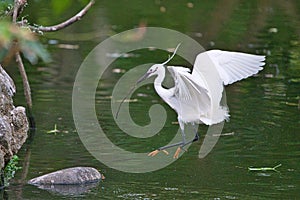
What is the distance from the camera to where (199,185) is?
211 inches

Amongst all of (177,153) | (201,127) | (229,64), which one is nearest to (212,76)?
(229,64)

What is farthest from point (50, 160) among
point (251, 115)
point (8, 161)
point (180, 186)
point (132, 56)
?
point (132, 56)

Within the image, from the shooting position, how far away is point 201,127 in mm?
7316

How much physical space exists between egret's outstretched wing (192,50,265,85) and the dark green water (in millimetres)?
495

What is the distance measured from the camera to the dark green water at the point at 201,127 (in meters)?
5.27

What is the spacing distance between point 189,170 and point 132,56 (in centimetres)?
488

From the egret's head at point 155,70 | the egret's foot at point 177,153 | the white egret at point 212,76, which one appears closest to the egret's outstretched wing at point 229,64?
the white egret at point 212,76

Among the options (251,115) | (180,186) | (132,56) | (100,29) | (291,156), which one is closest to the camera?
(180,186)

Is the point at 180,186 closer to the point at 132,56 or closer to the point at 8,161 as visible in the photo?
the point at 8,161

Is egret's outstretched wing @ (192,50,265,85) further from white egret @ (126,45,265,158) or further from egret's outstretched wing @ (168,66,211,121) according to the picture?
egret's outstretched wing @ (168,66,211,121)

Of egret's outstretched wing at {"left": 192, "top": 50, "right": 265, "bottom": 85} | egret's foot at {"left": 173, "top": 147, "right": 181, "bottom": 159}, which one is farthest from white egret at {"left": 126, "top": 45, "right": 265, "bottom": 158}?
egret's foot at {"left": 173, "top": 147, "right": 181, "bottom": 159}

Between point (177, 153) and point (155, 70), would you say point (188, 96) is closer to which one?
point (155, 70)

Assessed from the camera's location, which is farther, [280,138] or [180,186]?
[280,138]

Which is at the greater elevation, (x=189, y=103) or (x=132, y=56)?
(x=189, y=103)
